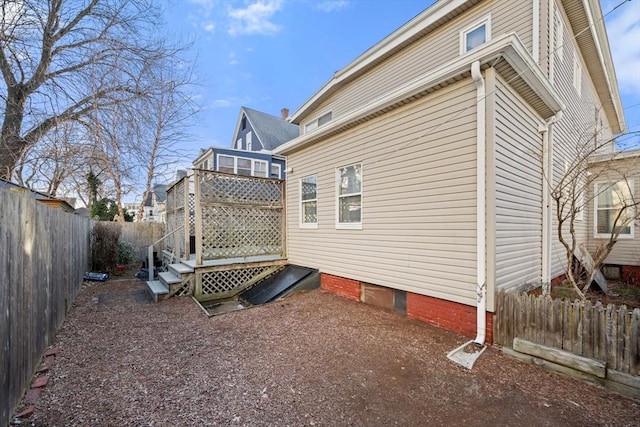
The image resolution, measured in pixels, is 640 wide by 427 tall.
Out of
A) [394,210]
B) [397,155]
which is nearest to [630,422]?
[394,210]

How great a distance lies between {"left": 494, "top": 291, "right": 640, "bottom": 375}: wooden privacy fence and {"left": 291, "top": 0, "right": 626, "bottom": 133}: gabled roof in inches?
236

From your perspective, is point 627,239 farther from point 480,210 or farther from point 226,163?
point 226,163

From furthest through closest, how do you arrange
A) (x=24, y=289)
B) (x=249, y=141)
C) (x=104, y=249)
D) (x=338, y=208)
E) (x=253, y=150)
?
1. (x=249, y=141)
2. (x=253, y=150)
3. (x=104, y=249)
4. (x=338, y=208)
5. (x=24, y=289)

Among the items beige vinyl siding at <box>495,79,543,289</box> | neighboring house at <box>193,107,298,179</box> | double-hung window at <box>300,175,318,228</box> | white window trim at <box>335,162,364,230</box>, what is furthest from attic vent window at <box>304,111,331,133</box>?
beige vinyl siding at <box>495,79,543,289</box>

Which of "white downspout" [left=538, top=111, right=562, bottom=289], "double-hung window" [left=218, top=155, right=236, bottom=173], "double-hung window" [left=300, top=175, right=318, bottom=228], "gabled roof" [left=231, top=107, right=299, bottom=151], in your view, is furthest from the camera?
"gabled roof" [left=231, top=107, right=299, bottom=151]

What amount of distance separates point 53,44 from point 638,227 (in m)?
14.8

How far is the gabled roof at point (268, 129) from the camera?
16978 mm

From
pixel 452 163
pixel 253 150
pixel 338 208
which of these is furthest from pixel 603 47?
pixel 253 150

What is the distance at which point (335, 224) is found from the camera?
21.0ft

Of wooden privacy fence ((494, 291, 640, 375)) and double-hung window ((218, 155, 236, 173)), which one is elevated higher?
double-hung window ((218, 155, 236, 173))

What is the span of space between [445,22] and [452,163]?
15.0 ft

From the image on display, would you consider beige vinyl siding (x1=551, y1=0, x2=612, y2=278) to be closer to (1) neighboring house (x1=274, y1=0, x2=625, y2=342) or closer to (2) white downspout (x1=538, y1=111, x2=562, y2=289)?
(1) neighboring house (x1=274, y1=0, x2=625, y2=342)

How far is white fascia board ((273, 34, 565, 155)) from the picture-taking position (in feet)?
12.0

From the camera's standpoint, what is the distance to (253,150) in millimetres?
17672
